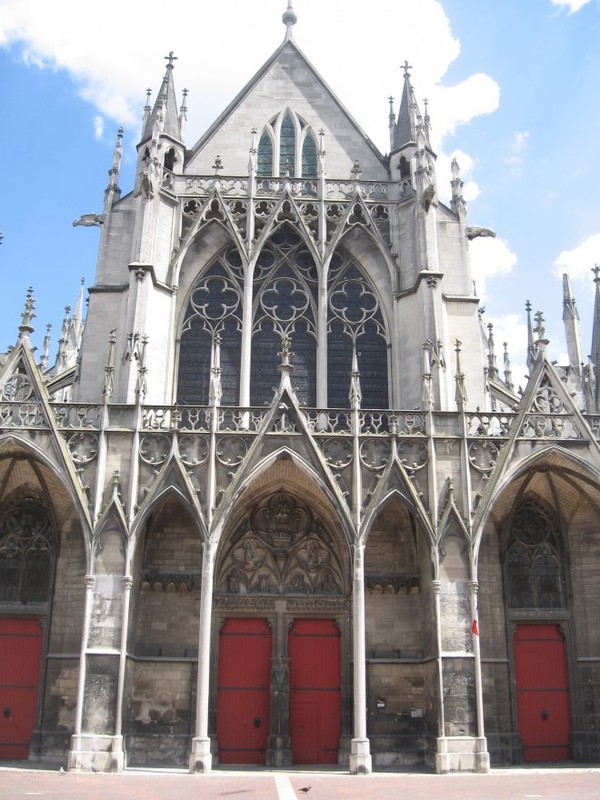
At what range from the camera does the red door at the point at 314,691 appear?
741 inches

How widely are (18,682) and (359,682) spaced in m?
7.82

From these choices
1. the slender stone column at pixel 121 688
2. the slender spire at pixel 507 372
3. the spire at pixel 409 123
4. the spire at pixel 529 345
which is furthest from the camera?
the slender spire at pixel 507 372

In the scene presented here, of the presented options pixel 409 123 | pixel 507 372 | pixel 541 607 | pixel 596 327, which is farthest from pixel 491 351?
pixel 541 607

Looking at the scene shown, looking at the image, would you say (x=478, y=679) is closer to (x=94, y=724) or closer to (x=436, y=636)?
(x=436, y=636)

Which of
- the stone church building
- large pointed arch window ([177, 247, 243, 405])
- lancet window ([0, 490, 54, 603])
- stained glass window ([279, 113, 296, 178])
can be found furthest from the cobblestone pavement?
stained glass window ([279, 113, 296, 178])

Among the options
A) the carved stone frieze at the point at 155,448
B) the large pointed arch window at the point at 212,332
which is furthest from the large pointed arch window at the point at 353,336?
the carved stone frieze at the point at 155,448

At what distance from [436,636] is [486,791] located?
14.9 feet

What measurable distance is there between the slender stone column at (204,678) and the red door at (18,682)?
172 inches

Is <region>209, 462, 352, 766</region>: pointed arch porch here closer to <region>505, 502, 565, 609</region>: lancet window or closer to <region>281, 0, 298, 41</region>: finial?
<region>505, 502, 565, 609</region>: lancet window

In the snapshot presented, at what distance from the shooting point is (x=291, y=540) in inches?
800

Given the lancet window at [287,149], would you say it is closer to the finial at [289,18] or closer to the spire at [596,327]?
the finial at [289,18]

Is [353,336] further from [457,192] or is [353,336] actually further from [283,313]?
[457,192]

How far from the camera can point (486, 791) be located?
1318 cm

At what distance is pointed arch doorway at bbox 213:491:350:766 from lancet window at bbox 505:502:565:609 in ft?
13.3
